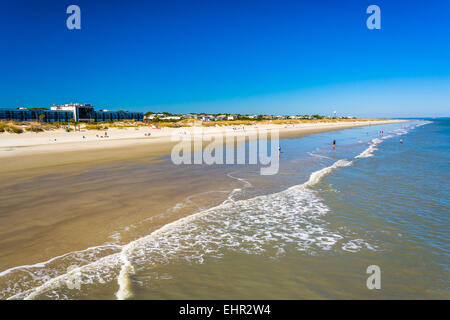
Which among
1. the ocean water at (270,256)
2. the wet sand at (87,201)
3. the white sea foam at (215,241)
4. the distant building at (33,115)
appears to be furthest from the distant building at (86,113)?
the ocean water at (270,256)

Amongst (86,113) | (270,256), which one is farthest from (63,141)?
(86,113)

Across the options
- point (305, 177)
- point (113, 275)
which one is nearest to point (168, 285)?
point (113, 275)

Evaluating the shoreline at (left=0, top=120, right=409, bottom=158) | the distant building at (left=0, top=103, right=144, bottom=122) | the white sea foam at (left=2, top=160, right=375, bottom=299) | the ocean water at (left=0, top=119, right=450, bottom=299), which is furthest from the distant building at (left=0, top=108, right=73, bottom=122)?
the ocean water at (left=0, top=119, right=450, bottom=299)

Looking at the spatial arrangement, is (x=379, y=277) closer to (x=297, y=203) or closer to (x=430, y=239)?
(x=430, y=239)

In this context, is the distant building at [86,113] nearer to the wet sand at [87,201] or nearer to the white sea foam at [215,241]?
the wet sand at [87,201]

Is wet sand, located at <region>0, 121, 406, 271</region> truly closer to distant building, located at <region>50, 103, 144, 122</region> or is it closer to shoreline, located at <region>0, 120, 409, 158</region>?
shoreline, located at <region>0, 120, 409, 158</region>
